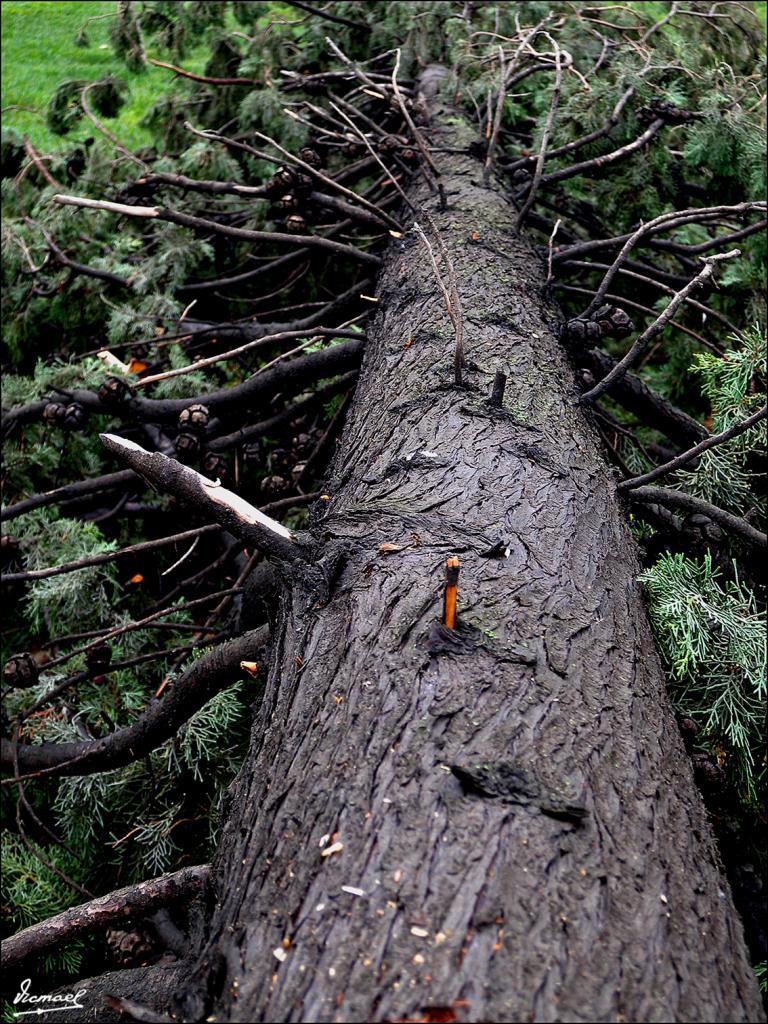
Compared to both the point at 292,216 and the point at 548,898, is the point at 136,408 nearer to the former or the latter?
the point at 292,216

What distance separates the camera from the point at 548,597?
1.42 meters

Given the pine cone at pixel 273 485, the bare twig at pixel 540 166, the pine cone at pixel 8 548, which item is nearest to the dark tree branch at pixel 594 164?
the bare twig at pixel 540 166

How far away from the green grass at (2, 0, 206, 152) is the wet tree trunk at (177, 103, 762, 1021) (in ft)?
16.8

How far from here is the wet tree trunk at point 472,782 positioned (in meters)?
0.93

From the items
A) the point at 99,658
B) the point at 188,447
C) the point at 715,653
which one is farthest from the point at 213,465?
the point at 715,653

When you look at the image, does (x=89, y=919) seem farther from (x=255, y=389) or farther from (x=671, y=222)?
(x=671, y=222)

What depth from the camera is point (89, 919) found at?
4.75 ft

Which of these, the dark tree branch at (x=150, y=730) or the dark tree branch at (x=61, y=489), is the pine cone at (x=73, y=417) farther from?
the dark tree branch at (x=150, y=730)

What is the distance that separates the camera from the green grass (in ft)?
19.9

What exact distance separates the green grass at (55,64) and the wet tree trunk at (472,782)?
5106 mm

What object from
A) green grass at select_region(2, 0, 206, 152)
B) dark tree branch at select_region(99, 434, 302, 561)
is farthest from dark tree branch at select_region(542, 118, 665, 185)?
green grass at select_region(2, 0, 206, 152)

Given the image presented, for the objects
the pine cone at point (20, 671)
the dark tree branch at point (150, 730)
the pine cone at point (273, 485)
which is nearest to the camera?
the dark tree branch at point (150, 730)

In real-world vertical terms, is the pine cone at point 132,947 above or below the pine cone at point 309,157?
below

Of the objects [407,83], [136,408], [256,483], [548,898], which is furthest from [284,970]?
[407,83]
